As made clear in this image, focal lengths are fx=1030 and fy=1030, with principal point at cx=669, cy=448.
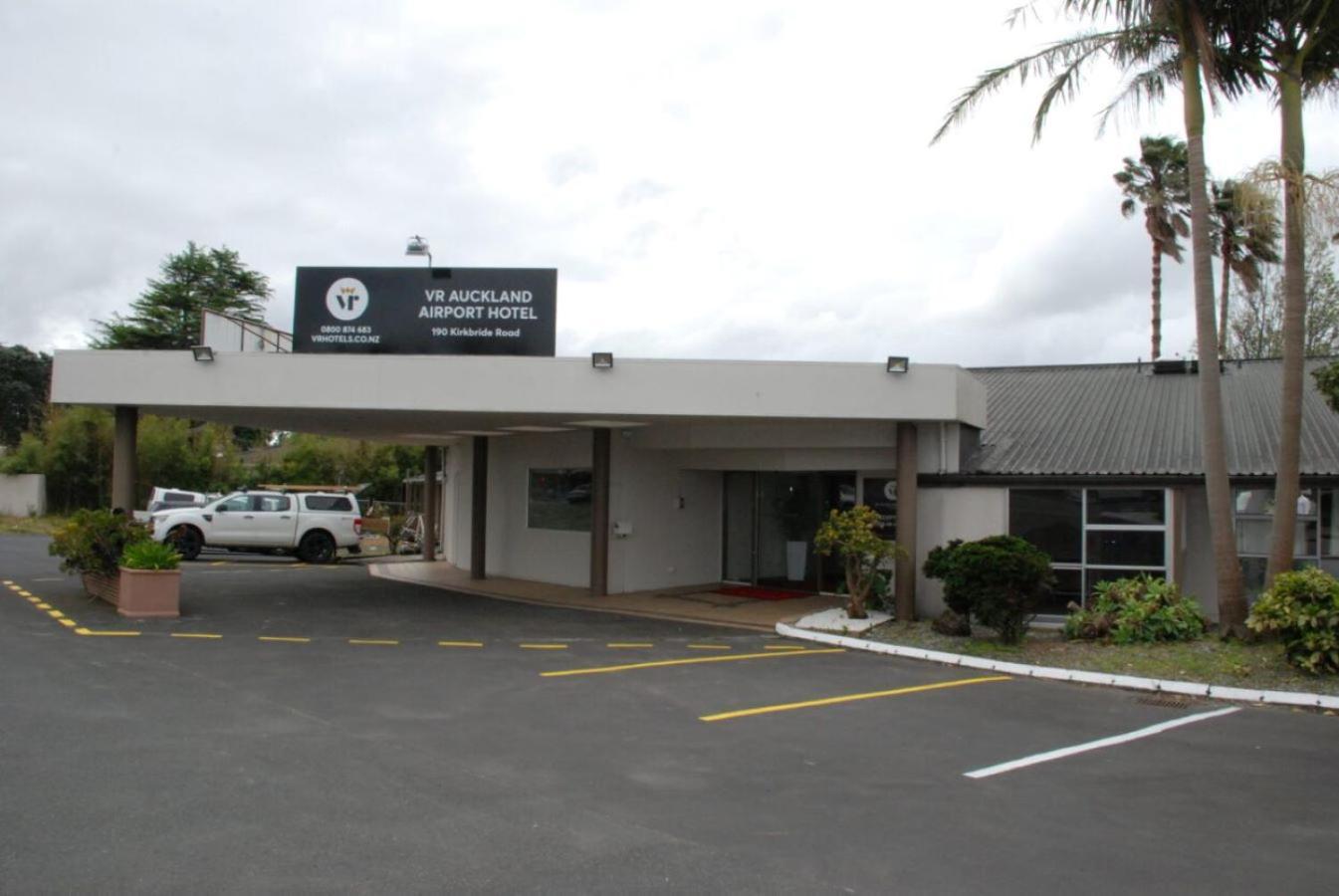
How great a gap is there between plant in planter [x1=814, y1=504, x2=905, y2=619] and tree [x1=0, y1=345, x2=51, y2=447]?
2355 inches

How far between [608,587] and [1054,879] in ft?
45.9

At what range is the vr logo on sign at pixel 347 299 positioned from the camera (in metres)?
17.2

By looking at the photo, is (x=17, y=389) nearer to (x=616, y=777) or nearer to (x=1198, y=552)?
(x=1198, y=552)

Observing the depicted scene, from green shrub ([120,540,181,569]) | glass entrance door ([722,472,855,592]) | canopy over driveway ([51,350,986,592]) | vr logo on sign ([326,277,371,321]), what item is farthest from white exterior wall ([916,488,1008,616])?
green shrub ([120,540,181,569])

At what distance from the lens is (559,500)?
20.6 meters

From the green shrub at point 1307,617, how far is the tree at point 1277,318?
2265cm

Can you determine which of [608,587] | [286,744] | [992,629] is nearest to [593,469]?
[608,587]

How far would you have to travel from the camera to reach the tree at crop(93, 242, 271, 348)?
5116 centimetres

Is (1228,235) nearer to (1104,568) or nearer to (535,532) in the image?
(1104,568)

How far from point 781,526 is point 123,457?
11886mm

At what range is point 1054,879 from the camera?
541 centimetres

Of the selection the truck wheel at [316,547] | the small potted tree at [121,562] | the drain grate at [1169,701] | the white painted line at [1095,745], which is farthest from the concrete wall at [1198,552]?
the truck wheel at [316,547]

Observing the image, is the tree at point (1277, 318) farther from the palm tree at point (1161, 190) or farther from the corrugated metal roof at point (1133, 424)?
the corrugated metal roof at point (1133, 424)

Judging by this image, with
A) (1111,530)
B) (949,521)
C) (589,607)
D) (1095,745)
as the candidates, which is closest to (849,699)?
(1095,745)
